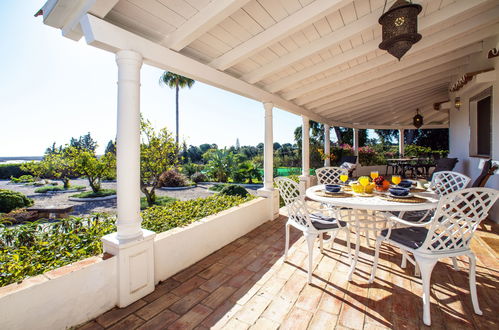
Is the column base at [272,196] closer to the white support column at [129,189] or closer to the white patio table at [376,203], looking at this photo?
the white patio table at [376,203]

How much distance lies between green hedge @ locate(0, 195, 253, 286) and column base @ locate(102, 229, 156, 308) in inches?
15.5

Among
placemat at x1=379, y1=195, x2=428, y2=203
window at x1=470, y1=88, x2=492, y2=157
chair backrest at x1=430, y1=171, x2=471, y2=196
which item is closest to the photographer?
placemat at x1=379, y1=195, x2=428, y2=203

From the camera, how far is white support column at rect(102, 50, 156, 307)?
2.02 metres

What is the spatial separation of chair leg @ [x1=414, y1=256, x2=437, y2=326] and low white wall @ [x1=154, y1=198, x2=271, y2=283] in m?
2.18

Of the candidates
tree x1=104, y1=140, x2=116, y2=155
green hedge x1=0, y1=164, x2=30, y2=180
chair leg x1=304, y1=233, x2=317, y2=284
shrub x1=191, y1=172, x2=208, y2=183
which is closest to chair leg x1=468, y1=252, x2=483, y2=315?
chair leg x1=304, y1=233, x2=317, y2=284

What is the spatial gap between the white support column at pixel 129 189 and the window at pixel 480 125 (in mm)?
6513

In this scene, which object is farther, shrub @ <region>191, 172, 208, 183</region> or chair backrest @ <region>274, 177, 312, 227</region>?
shrub @ <region>191, 172, 208, 183</region>

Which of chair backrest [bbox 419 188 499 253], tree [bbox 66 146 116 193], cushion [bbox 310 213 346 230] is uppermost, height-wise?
tree [bbox 66 146 116 193]

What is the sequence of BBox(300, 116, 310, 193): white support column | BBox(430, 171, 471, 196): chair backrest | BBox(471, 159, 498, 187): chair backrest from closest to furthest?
BBox(430, 171, 471, 196): chair backrest → BBox(471, 159, 498, 187): chair backrest → BBox(300, 116, 310, 193): white support column

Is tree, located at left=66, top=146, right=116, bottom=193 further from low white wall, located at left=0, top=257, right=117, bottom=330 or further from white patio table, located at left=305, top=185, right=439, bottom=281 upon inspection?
white patio table, located at left=305, top=185, right=439, bottom=281

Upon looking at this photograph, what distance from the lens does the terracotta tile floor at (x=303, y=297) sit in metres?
1.76

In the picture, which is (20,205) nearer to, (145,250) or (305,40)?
(145,250)

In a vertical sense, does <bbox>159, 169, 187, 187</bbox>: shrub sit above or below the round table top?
below

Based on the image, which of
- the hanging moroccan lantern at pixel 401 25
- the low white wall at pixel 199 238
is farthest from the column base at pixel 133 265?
the hanging moroccan lantern at pixel 401 25
